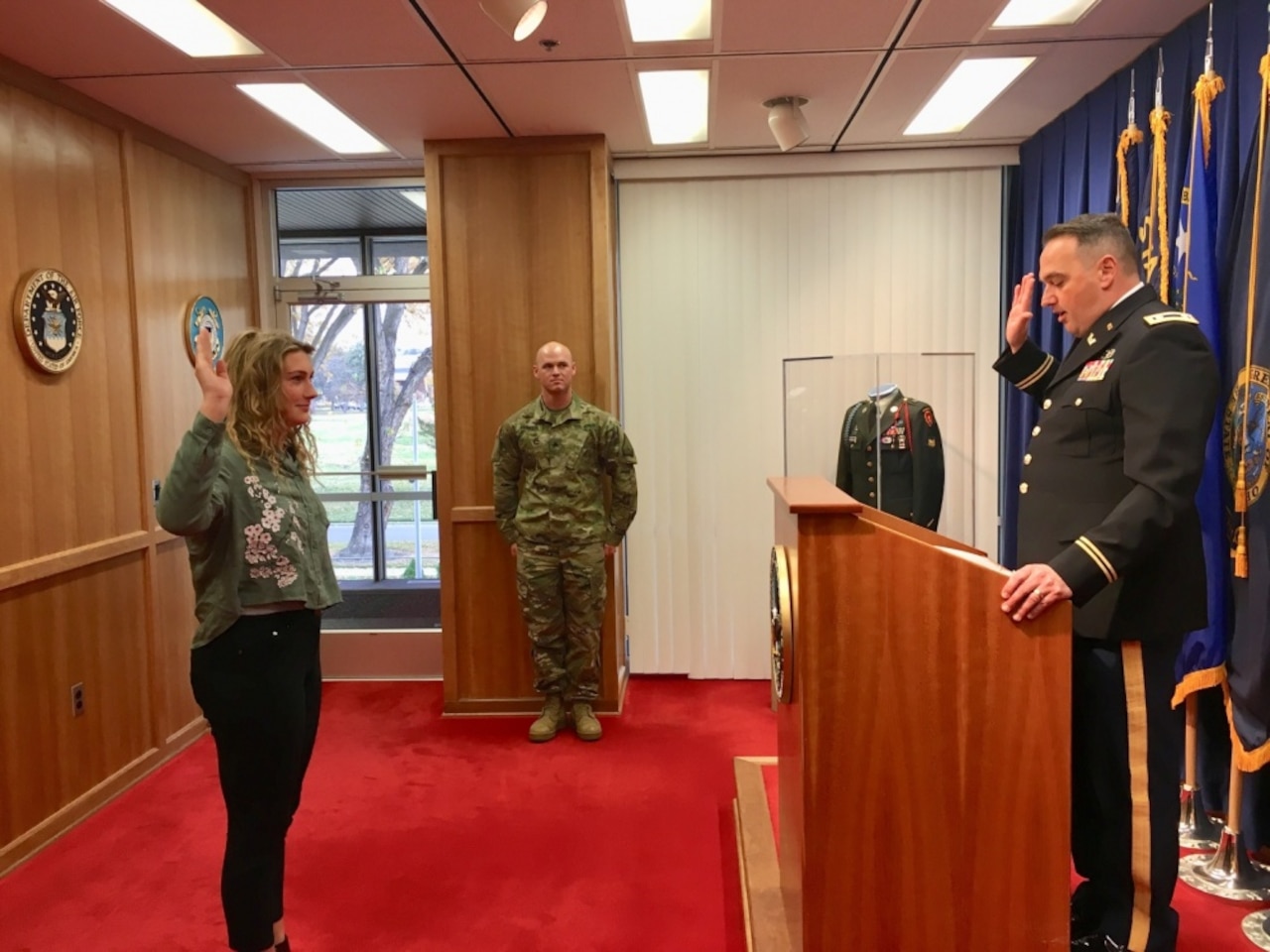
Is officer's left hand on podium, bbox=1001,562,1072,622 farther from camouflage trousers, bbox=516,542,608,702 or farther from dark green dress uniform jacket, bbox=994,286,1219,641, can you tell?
camouflage trousers, bbox=516,542,608,702

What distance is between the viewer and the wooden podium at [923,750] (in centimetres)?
155

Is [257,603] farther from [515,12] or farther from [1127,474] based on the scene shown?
[1127,474]

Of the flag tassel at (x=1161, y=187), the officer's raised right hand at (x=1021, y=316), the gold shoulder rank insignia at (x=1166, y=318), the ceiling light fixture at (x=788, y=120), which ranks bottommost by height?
the gold shoulder rank insignia at (x=1166, y=318)

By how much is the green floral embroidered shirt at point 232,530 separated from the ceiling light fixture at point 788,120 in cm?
235

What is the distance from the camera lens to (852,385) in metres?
4.07

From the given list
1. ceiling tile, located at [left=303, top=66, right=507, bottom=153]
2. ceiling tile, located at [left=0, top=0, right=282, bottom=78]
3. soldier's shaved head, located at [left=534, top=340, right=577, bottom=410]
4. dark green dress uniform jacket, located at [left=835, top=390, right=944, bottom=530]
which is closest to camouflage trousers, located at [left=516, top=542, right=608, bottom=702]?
soldier's shaved head, located at [left=534, top=340, right=577, bottom=410]

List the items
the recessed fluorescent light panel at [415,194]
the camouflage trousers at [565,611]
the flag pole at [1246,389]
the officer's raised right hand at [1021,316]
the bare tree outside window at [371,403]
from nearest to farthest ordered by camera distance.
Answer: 1. the officer's raised right hand at [1021,316]
2. the flag pole at [1246,389]
3. the camouflage trousers at [565,611]
4. the recessed fluorescent light panel at [415,194]
5. the bare tree outside window at [371,403]

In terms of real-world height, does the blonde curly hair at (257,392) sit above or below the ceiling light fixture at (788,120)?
below

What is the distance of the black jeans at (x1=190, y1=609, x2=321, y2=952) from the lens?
1.84 metres

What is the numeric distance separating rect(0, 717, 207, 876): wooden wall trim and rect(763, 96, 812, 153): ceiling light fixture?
3.42m

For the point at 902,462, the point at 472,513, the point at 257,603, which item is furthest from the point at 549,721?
the point at 257,603

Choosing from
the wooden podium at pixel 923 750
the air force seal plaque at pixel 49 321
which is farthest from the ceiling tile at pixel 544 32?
the wooden podium at pixel 923 750

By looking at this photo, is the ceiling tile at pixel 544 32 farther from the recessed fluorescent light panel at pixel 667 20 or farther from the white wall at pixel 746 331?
the white wall at pixel 746 331

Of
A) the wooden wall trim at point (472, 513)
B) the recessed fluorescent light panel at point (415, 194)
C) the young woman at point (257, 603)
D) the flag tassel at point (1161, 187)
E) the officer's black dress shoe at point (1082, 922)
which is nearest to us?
the young woman at point (257, 603)
